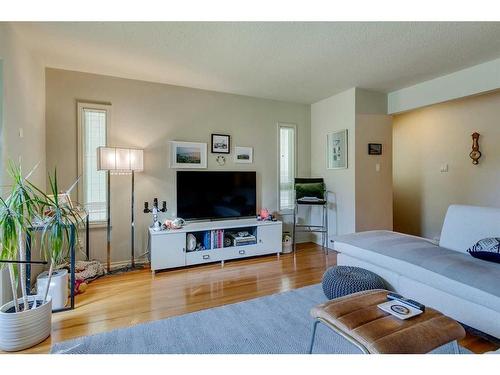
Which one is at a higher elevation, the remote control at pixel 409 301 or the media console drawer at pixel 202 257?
the remote control at pixel 409 301

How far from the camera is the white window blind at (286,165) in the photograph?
4.37m

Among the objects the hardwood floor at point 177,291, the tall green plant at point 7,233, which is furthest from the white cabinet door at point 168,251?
the tall green plant at point 7,233

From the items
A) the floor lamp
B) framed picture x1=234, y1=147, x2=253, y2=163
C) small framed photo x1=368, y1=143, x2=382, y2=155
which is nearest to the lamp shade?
the floor lamp

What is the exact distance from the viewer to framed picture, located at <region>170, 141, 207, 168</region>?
358 centimetres

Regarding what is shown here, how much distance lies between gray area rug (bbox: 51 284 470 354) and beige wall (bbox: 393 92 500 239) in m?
3.20

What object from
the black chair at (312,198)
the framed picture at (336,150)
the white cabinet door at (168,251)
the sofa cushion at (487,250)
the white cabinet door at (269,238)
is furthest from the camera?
the black chair at (312,198)

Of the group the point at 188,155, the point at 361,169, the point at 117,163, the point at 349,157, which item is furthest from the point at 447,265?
the point at 117,163

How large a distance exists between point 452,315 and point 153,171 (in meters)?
3.31

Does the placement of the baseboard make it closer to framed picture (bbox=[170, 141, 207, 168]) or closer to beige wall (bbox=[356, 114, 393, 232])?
framed picture (bbox=[170, 141, 207, 168])

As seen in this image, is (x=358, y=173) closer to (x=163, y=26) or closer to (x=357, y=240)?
(x=357, y=240)

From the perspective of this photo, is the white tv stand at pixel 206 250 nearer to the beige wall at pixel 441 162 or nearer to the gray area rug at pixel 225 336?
the gray area rug at pixel 225 336

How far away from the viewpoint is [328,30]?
224 cm

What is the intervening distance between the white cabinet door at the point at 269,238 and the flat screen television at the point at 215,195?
394 millimetres

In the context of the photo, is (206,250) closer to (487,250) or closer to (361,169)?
(361,169)
